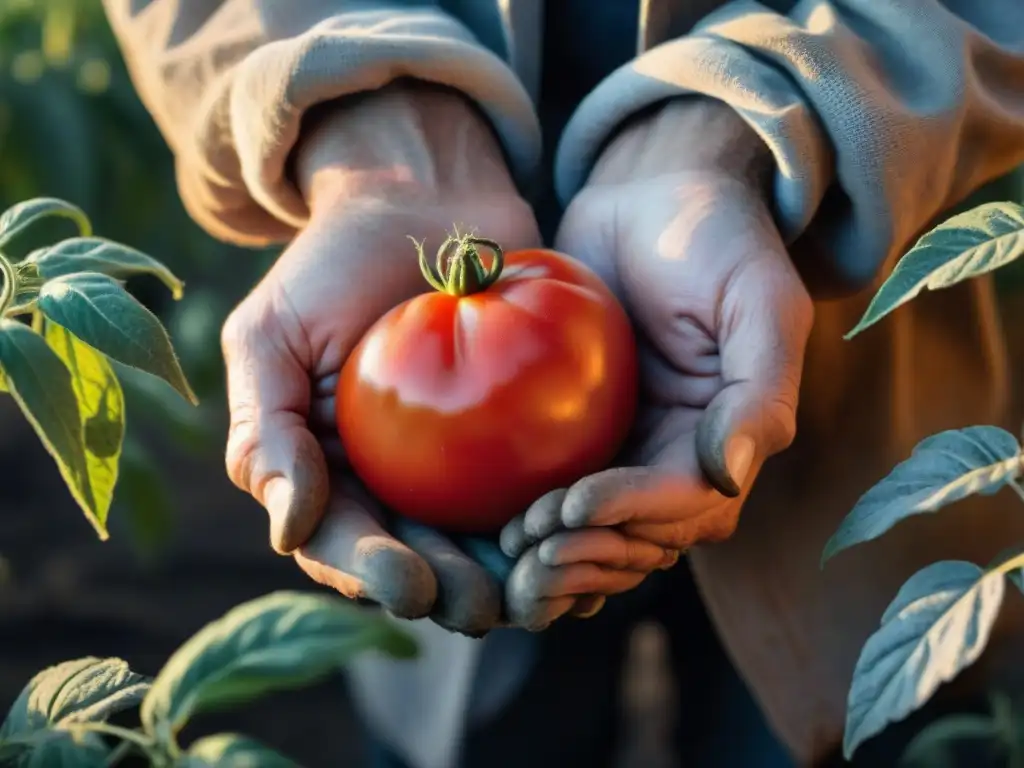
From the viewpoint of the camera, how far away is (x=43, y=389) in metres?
0.42

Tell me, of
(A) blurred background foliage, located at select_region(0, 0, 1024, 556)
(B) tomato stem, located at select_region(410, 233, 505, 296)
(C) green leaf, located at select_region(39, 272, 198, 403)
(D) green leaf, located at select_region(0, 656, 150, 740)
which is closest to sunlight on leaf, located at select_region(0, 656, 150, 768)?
(D) green leaf, located at select_region(0, 656, 150, 740)

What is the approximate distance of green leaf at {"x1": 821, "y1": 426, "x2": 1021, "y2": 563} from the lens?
431mm

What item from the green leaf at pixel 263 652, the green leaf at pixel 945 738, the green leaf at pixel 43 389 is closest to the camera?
the green leaf at pixel 263 652

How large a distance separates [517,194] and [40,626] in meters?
1.04

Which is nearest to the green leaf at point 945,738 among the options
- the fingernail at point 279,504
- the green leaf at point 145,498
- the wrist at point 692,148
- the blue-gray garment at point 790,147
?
the blue-gray garment at point 790,147

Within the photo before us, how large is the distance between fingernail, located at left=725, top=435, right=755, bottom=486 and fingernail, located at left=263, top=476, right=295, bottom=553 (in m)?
0.20

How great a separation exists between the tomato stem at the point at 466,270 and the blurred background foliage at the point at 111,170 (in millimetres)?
562

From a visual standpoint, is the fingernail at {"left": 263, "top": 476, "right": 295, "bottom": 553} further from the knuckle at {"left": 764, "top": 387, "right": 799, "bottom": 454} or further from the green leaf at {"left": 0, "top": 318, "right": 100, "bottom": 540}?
the knuckle at {"left": 764, "top": 387, "right": 799, "bottom": 454}

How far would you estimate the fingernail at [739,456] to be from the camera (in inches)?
21.0

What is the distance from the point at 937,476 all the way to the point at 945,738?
0.45m

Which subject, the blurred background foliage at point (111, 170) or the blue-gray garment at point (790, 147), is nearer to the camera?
the blue-gray garment at point (790, 147)

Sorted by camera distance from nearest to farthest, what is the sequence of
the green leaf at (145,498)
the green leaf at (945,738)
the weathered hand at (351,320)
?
the weathered hand at (351,320) < the green leaf at (945,738) < the green leaf at (145,498)

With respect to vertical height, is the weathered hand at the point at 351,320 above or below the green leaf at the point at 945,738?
above

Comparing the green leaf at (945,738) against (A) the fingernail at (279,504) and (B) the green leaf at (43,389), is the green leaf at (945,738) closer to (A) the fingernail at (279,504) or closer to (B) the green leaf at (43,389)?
(A) the fingernail at (279,504)
